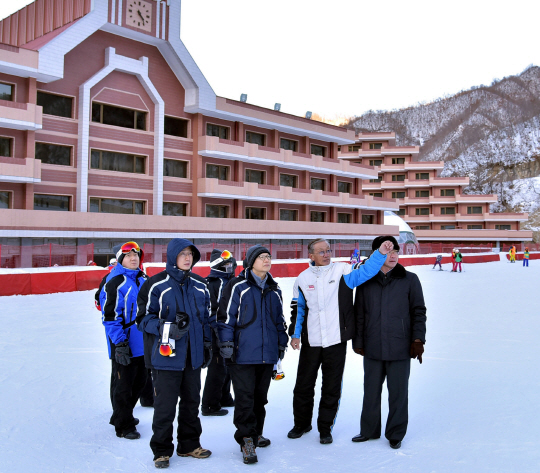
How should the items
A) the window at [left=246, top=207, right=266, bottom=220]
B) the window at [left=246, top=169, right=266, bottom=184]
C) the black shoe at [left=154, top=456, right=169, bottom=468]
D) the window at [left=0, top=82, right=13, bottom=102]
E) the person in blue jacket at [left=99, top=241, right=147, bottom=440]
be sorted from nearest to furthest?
the black shoe at [left=154, top=456, right=169, bottom=468]
the person in blue jacket at [left=99, top=241, right=147, bottom=440]
the window at [left=0, top=82, right=13, bottom=102]
the window at [left=246, top=169, right=266, bottom=184]
the window at [left=246, top=207, right=266, bottom=220]

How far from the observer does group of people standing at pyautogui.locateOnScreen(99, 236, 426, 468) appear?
182 inches

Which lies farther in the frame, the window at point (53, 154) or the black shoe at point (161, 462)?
the window at point (53, 154)

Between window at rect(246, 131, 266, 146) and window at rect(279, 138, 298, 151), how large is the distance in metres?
2.02

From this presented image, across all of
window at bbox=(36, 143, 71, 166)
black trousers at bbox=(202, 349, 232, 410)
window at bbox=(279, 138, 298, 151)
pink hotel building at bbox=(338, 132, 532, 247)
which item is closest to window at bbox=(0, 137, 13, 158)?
window at bbox=(36, 143, 71, 166)

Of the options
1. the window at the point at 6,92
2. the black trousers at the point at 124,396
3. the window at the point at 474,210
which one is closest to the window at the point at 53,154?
the window at the point at 6,92

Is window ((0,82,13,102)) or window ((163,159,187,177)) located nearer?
window ((0,82,13,102))

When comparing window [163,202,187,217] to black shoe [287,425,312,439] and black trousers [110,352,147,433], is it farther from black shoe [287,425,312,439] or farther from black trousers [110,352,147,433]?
black shoe [287,425,312,439]

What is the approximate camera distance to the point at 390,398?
516 cm

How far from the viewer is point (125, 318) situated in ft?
17.3

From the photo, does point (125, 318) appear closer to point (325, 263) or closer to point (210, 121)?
point (325, 263)

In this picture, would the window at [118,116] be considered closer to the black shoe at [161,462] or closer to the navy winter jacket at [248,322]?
the navy winter jacket at [248,322]

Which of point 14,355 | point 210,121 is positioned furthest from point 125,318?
point 210,121

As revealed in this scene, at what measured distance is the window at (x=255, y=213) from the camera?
136ft

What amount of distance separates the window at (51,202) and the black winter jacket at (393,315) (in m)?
29.0
